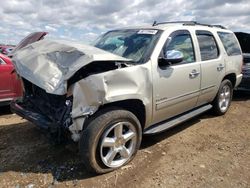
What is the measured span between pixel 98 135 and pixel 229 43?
403cm

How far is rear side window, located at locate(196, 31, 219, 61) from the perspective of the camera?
17.0 feet

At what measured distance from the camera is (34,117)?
13.1 ft

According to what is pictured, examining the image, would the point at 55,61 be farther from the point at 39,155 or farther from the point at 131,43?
the point at 39,155

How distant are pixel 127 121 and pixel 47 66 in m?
1.23

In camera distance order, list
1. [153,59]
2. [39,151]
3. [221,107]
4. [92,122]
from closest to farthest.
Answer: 1. [92,122]
2. [153,59]
3. [39,151]
4. [221,107]

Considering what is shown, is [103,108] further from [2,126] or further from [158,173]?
[2,126]

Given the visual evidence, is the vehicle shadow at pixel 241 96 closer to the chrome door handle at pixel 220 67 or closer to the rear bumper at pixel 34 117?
the chrome door handle at pixel 220 67

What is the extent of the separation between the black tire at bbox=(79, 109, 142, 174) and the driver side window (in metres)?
1.25

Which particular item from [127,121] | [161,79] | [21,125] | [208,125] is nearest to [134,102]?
[127,121]

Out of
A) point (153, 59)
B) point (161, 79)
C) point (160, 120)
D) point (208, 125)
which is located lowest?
point (208, 125)

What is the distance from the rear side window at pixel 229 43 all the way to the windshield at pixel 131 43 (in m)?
2.18

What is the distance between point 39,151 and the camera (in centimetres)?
439

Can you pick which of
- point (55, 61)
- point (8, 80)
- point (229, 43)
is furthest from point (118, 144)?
point (229, 43)

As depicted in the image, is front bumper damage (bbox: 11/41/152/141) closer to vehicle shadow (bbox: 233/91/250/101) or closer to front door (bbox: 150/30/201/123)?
front door (bbox: 150/30/201/123)
